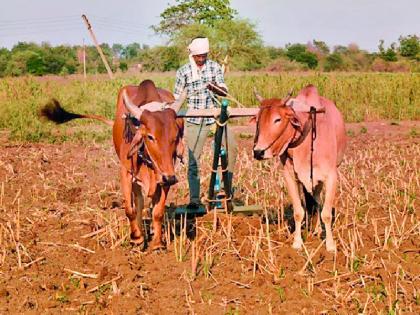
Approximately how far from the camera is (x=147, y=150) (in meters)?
5.61

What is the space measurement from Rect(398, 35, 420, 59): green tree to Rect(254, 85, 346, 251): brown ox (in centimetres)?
4297

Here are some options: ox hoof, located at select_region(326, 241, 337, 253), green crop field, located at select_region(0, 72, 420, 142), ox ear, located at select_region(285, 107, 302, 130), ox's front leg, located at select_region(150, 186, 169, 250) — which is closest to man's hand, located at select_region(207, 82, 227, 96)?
ox ear, located at select_region(285, 107, 302, 130)

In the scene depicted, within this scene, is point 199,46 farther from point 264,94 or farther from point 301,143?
point 264,94

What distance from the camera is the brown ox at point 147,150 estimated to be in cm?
549

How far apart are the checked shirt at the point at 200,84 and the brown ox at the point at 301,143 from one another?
3.68 feet

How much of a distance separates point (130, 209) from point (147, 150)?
0.81 meters

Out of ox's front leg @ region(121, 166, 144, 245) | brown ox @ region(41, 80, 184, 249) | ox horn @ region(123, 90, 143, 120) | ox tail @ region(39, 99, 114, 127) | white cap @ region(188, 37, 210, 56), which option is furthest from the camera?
ox tail @ region(39, 99, 114, 127)

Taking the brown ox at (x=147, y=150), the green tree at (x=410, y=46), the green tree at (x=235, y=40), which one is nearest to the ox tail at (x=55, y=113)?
the brown ox at (x=147, y=150)

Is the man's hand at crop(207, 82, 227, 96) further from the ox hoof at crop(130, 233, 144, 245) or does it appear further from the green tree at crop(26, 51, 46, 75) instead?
the green tree at crop(26, 51, 46, 75)

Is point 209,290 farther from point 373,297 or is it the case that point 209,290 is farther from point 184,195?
point 184,195

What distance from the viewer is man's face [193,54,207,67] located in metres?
7.05

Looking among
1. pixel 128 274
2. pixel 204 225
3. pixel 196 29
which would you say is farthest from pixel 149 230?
pixel 196 29

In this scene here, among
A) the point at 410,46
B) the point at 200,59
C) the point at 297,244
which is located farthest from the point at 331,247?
the point at 410,46

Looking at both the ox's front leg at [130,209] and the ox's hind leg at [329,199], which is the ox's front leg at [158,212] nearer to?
the ox's front leg at [130,209]
